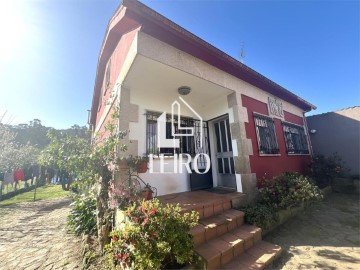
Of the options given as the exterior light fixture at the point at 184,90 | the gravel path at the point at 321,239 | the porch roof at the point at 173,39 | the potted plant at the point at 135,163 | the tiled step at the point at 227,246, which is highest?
the porch roof at the point at 173,39

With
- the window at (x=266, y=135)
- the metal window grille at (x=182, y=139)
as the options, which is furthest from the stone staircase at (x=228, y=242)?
the window at (x=266, y=135)

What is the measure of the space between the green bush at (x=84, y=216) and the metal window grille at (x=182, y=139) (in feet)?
7.52

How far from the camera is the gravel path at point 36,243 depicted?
12.0 ft

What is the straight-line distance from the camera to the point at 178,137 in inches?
242

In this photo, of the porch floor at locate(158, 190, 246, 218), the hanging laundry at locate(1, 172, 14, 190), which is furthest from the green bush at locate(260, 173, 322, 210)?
the hanging laundry at locate(1, 172, 14, 190)

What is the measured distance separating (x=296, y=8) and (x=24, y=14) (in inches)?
382

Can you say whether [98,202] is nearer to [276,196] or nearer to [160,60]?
[160,60]

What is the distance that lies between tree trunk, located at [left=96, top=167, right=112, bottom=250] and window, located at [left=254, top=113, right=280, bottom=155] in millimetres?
5063

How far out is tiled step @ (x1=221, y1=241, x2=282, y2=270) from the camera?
281cm

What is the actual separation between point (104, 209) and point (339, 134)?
11953mm

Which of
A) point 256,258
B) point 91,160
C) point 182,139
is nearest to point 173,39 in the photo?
point 182,139

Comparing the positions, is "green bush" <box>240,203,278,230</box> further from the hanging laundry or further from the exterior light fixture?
the hanging laundry

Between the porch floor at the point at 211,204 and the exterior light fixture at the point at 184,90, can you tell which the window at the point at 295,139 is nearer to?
the porch floor at the point at 211,204

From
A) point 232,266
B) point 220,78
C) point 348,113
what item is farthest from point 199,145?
point 348,113
